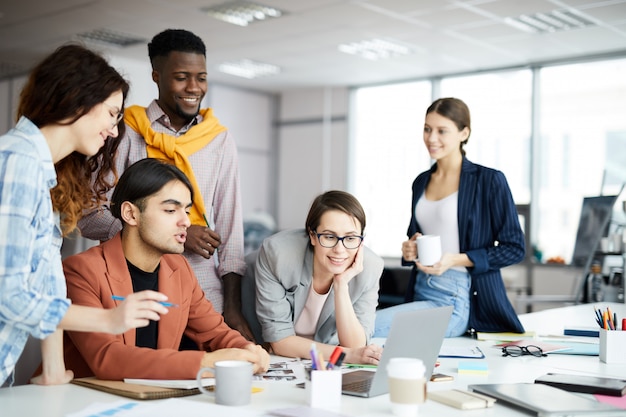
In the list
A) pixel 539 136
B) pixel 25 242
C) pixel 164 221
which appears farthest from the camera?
pixel 539 136

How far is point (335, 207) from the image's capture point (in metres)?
2.36

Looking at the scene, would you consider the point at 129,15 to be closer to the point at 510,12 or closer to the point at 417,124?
the point at 510,12

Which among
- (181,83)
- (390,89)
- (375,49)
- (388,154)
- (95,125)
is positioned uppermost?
(375,49)

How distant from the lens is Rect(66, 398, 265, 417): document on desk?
1.45 m

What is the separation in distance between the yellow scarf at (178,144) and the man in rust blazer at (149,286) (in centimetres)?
41

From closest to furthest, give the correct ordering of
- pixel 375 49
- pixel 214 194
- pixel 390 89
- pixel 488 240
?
pixel 214 194 < pixel 488 240 < pixel 375 49 < pixel 390 89

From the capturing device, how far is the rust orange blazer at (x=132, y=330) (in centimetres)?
176

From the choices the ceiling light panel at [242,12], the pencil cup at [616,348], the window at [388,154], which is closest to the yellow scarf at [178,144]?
the pencil cup at [616,348]

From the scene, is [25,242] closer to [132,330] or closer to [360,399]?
[132,330]

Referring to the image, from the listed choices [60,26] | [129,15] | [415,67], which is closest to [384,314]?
[129,15]

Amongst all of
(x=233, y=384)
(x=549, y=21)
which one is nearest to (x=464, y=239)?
(x=233, y=384)

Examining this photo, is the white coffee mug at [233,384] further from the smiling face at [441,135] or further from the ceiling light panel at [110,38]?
the ceiling light panel at [110,38]

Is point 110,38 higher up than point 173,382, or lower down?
higher up

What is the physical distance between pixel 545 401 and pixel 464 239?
1416 millimetres
